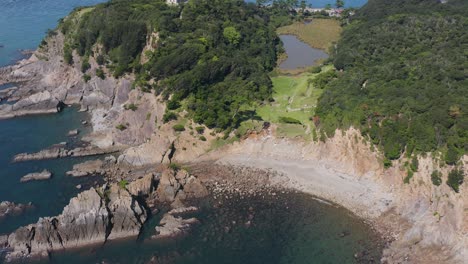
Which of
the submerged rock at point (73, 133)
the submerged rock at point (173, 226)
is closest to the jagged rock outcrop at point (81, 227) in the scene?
the submerged rock at point (173, 226)

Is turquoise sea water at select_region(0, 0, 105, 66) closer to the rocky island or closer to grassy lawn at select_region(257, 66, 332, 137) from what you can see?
the rocky island

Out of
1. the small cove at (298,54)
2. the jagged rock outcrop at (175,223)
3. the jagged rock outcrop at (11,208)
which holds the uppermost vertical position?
the small cove at (298,54)

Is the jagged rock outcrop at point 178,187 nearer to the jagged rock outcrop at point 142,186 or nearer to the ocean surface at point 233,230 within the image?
the jagged rock outcrop at point 142,186

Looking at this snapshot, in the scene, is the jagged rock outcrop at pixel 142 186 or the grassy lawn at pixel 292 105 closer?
the jagged rock outcrop at pixel 142 186

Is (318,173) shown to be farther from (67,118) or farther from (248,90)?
(67,118)

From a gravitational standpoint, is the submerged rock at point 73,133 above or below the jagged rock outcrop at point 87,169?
above

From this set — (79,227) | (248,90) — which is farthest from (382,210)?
(79,227)

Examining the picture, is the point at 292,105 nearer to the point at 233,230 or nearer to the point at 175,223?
the point at 233,230
